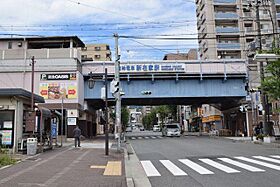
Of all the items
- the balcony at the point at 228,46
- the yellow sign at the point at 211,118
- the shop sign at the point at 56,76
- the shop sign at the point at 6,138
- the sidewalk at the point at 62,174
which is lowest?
the sidewalk at the point at 62,174

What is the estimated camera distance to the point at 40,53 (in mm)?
34562

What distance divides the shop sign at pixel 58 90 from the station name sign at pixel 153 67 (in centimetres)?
582

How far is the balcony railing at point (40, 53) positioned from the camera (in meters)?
34.3

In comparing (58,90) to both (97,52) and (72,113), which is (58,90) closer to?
(72,113)

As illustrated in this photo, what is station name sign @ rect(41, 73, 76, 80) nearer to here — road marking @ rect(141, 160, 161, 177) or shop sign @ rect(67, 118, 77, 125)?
shop sign @ rect(67, 118, 77, 125)

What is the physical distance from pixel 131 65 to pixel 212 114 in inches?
995

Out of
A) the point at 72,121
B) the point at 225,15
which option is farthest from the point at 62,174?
the point at 225,15

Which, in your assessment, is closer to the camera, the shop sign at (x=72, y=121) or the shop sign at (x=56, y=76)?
the shop sign at (x=72, y=121)

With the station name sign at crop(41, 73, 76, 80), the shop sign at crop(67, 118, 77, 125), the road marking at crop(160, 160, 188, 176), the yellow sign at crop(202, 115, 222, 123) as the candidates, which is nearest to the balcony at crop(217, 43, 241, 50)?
the yellow sign at crop(202, 115, 222, 123)

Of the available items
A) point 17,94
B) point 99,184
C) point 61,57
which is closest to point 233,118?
point 61,57

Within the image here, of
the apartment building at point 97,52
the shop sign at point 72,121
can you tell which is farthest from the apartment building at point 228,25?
the apartment building at point 97,52

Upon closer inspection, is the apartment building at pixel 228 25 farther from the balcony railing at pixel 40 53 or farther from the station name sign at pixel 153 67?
the balcony railing at pixel 40 53

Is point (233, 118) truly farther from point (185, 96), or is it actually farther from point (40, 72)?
point (40, 72)

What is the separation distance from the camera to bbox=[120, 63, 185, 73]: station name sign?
3538 centimetres
